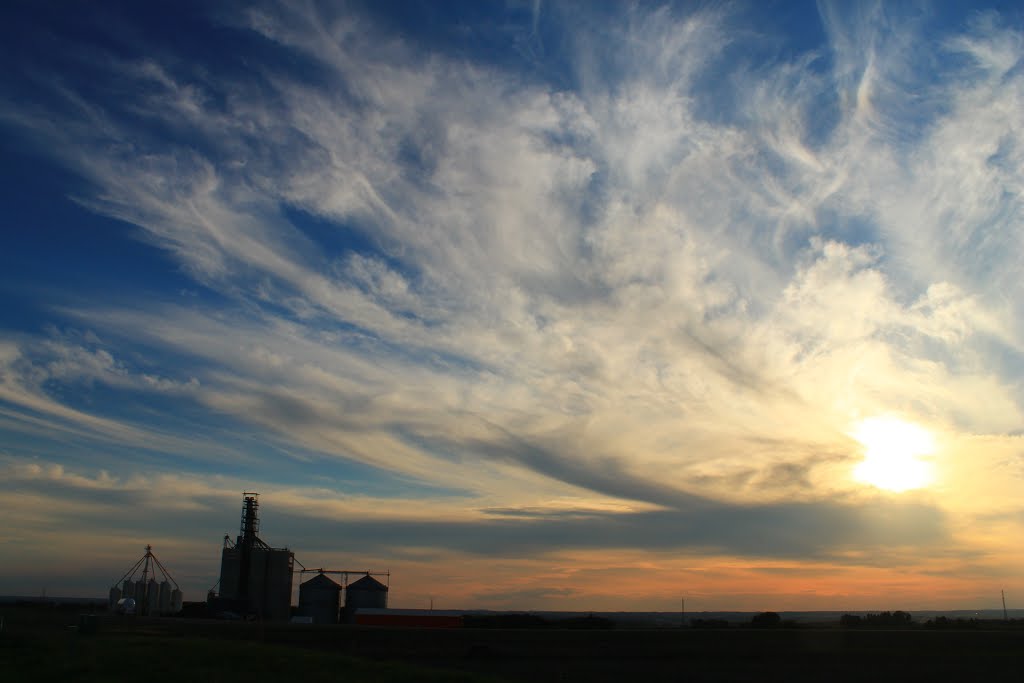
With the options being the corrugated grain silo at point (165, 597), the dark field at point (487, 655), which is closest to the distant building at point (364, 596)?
the corrugated grain silo at point (165, 597)

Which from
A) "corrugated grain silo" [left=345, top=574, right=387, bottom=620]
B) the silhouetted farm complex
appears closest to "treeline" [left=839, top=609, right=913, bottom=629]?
the silhouetted farm complex

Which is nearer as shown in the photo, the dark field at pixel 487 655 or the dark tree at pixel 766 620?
the dark field at pixel 487 655

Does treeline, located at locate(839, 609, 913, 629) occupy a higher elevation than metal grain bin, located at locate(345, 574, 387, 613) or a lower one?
lower

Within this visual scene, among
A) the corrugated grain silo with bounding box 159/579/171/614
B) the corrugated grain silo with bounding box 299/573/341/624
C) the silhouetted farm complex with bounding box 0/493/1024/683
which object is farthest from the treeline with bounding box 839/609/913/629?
the corrugated grain silo with bounding box 159/579/171/614

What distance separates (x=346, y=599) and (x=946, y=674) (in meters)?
80.9

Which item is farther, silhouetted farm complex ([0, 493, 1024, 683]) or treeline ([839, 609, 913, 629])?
treeline ([839, 609, 913, 629])

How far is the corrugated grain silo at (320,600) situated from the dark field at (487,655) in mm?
34447

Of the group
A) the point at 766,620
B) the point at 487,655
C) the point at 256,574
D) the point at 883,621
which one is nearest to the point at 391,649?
the point at 487,655

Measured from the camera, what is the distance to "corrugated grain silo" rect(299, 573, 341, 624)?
338ft

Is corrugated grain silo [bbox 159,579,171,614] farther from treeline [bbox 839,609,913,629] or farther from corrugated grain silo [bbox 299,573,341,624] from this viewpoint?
treeline [bbox 839,609,913,629]

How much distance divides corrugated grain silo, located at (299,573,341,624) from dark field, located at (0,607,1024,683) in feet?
113

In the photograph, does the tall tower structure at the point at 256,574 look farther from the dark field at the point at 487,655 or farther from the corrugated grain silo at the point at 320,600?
the dark field at the point at 487,655

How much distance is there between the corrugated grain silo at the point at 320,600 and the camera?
103m

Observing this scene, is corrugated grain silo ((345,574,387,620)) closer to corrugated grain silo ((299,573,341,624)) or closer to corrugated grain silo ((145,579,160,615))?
corrugated grain silo ((299,573,341,624))
